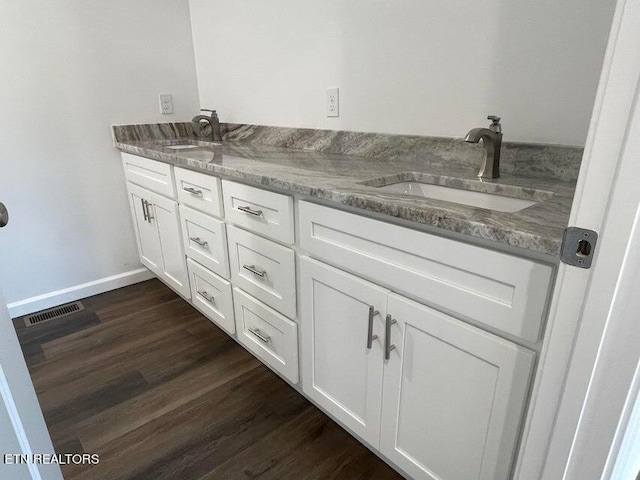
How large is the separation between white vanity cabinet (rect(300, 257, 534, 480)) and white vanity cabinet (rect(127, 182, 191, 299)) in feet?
3.18

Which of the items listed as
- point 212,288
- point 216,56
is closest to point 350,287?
point 212,288

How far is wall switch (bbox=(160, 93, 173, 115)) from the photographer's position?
93.5 inches

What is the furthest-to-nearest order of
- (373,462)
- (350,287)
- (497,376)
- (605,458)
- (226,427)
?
(226,427) → (373,462) → (350,287) → (497,376) → (605,458)

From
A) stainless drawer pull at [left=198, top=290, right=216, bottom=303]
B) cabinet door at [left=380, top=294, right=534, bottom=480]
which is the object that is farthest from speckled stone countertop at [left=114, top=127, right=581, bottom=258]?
stainless drawer pull at [left=198, top=290, right=216, bottom=303]

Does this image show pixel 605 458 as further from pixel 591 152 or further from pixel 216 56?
pixel 216 56

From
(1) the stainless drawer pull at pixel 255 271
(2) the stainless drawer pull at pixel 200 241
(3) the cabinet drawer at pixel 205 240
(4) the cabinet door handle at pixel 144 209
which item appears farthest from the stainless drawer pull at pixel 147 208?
(1) the stainless drawer pull at pixel 255 271

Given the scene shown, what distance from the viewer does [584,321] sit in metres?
0.52

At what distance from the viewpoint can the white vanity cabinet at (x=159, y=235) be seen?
1.95 meters

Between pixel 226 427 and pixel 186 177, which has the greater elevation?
pixel 186 177

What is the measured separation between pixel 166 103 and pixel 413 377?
2205 millimetres

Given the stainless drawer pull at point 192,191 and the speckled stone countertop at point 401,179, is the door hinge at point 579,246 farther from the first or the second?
the stainless drawer pull at point 192,191

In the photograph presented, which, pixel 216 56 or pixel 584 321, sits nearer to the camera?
pixel 584 321

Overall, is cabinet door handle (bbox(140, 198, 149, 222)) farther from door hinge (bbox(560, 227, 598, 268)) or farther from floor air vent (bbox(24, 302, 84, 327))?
door hinge (bbox(560, 227, 598, 268))

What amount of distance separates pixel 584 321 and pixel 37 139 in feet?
7.90
